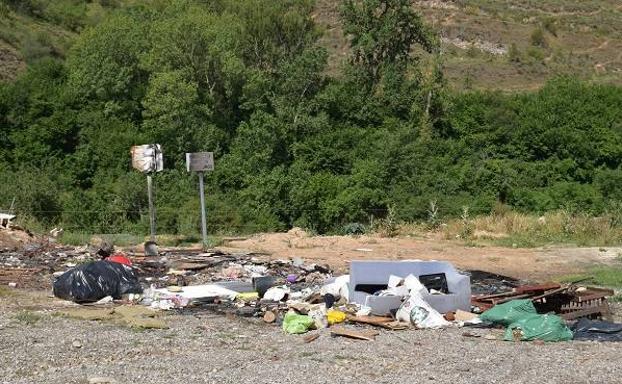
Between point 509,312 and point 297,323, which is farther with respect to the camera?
point 509,312

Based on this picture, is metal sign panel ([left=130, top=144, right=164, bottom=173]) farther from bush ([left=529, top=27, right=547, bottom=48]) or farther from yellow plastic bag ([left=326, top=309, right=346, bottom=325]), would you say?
bush ([left=529, top=27, right=547, bottom=48])

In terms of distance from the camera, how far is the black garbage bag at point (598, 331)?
1010cm

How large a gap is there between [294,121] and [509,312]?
25.0m

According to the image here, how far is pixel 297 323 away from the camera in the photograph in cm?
1045

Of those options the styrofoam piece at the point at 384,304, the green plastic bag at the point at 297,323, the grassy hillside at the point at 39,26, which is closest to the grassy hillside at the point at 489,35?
the grassy hillside at the point at 39,26

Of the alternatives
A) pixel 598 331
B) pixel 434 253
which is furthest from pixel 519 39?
pixel 598 331

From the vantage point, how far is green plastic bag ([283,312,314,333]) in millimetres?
10398

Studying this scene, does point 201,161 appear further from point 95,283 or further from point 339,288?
point 339,288

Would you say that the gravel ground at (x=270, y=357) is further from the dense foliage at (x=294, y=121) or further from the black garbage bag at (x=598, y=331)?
the dense foliage at (x=294, y=121)

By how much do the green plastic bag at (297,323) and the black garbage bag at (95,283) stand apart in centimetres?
323

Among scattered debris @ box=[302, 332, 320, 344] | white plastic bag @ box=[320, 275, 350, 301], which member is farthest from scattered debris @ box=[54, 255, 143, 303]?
scattered debris @ box=[302, 332, 320, 344]

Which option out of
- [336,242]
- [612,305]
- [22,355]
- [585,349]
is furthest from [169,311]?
[336,242]

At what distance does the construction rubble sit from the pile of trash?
0.5 inches

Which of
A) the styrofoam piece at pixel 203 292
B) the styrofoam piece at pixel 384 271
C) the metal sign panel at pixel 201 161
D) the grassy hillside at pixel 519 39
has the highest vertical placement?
the grassy hillside at pixel 519 39
